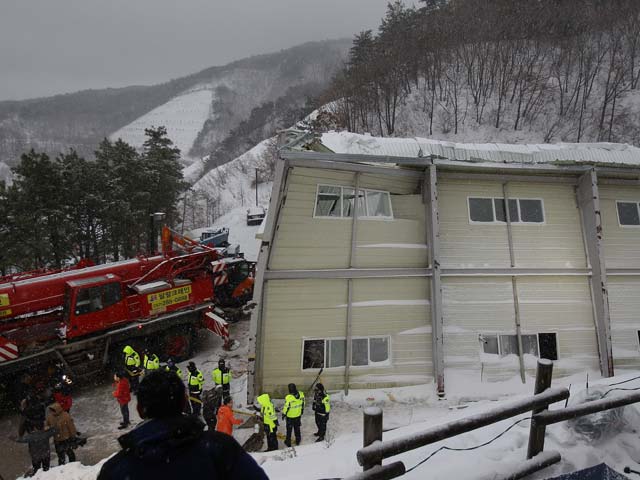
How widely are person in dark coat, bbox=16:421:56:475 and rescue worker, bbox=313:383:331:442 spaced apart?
540 cm

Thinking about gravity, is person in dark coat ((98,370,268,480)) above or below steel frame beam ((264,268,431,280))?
below

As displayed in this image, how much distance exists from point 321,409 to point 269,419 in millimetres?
1210

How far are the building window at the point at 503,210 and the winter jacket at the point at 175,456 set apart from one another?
10181 millimetres

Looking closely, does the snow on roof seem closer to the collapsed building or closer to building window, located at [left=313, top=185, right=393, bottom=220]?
the collapsed building

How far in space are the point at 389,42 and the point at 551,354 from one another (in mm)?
52020

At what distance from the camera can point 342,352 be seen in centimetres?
1047

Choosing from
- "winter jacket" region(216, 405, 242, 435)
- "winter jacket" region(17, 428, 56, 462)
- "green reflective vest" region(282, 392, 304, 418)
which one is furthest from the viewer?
"green reflective vest" region(282, 392, 304, 418)

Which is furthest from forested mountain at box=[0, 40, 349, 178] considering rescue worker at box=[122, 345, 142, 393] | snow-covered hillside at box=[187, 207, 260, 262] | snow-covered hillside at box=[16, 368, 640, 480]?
snow-covered hillside at box=[16, 368, 640, 480]

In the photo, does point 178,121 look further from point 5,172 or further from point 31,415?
point 31,415

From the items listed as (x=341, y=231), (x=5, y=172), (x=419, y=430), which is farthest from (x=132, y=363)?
(x=5, y=172)

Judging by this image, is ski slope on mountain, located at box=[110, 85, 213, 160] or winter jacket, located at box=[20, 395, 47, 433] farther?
ski slope on mountain, located at box=[110, 85, 213, 160]

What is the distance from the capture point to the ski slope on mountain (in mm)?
151875

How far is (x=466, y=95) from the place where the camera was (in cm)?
4319

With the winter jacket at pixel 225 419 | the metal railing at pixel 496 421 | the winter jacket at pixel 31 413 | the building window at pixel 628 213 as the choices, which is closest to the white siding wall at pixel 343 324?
the winter jacket at pixel 225 419
